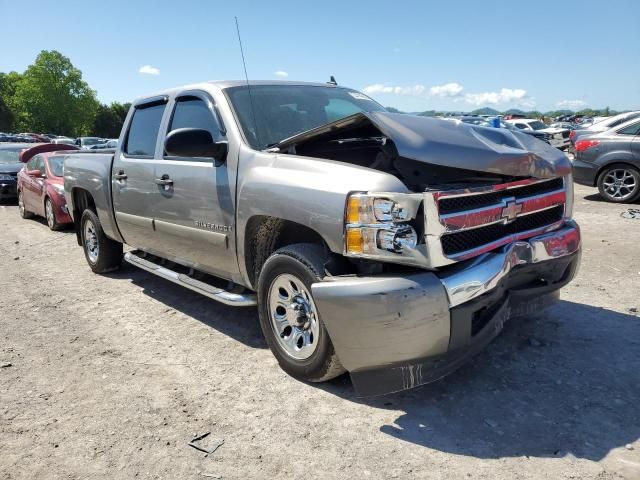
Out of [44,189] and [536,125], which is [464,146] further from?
[536,125]

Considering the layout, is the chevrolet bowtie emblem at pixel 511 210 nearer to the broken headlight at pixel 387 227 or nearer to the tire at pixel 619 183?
the broken headlight at pixel 387 227

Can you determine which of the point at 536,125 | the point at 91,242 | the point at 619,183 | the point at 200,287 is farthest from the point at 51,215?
the point at 536,125

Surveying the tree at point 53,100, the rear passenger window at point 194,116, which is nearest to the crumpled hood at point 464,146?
the rear passenger window at point 194,116

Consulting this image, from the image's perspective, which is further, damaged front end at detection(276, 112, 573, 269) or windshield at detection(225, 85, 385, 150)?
windshield at detection(225, 85, 385, 150)

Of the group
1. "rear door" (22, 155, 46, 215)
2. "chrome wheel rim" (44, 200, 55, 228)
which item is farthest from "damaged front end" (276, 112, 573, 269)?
"rear door" (22, 155, 46, 215)

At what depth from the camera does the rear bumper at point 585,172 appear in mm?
9852

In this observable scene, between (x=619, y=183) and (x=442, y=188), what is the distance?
8.32m

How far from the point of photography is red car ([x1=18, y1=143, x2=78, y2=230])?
9.59 m

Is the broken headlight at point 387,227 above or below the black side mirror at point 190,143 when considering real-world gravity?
below

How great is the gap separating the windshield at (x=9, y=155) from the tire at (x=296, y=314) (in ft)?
44.3

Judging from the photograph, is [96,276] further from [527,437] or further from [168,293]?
[527,437]

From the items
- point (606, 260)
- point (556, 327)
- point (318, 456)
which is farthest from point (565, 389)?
point (606, 260)

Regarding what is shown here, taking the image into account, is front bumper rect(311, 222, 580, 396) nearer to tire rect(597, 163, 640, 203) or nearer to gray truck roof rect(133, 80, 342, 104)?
gray truck roof rect(133, 80, 342, 104)

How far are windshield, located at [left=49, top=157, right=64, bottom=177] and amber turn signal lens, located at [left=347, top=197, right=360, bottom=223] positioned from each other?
29.6 feet
